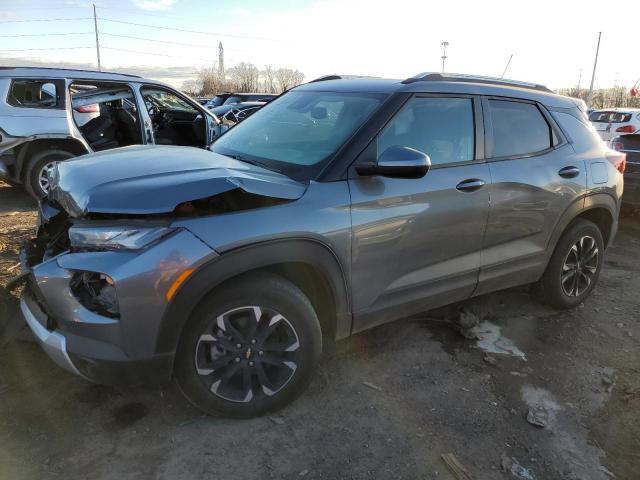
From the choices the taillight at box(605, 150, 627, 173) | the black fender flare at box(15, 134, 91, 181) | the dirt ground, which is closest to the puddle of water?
the dirt ground

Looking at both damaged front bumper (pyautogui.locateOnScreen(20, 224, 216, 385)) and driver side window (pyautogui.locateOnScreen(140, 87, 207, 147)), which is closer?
damaged front bumper (pyautogui.locateOnScreen(20, 224, 216, 385))

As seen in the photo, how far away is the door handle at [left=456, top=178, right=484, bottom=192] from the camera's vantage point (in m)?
3.16

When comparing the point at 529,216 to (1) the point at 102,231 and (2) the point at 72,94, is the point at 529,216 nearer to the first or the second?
(1) the point at 102,231

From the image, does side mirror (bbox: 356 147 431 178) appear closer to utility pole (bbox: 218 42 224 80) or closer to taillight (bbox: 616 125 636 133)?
taillight (bbox: 616 125 636 133)

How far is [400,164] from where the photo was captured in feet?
8.77

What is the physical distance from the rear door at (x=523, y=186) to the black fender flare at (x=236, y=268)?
132 cm

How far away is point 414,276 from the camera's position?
3.07 m

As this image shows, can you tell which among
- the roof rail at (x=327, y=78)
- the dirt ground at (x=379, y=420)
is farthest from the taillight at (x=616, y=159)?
the roof rail at (x=327, y=78)

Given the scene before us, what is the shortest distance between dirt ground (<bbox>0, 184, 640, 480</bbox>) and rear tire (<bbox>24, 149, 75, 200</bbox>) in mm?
4420

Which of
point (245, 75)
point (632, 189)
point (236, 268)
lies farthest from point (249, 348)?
point (245, 75)

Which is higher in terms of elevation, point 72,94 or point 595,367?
point 72,94

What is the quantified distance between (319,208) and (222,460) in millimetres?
1318

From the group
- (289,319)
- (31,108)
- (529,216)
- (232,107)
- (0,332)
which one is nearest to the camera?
(289,319)

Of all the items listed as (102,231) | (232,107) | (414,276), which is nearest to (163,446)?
(102,231)
